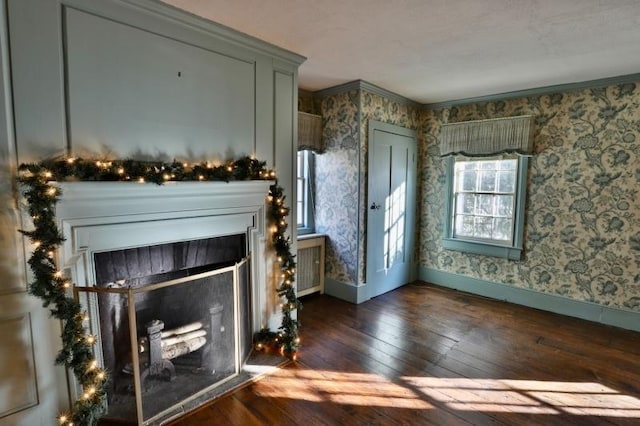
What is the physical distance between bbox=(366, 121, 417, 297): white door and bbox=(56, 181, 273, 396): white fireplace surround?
5.55ft

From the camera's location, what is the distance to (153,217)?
199cm

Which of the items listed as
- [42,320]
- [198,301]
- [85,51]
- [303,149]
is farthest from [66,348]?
[303,149]

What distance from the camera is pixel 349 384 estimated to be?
2336 mm

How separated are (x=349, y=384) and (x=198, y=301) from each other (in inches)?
47.9

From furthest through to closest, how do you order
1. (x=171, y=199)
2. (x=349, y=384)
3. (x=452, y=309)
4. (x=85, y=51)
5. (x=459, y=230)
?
(x=459, y=230) → (x=452, y=309) → (x=349, y=384) → (x=171, y=199) → (x=85, y=51)

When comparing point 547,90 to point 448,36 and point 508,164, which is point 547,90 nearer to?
point 508,164

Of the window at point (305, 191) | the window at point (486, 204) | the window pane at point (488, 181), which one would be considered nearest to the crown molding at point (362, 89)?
the window at point (305, 191)

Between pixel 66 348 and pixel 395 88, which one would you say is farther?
pixel 395 88

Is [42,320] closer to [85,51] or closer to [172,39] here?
[85,51]

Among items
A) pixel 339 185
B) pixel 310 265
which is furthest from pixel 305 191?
pixel 310 265

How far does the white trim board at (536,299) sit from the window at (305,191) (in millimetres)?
1879

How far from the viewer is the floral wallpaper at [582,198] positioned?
3211 mm

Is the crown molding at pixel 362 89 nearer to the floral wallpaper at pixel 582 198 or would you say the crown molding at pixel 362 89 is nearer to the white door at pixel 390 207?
the white door at pixel 390 207

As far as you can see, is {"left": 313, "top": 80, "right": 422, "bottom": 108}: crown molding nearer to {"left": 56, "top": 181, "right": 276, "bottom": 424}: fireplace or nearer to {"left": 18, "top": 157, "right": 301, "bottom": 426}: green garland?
{"left": 56, "top": 181, "right": 276, "bottom": 424}: fireplace
